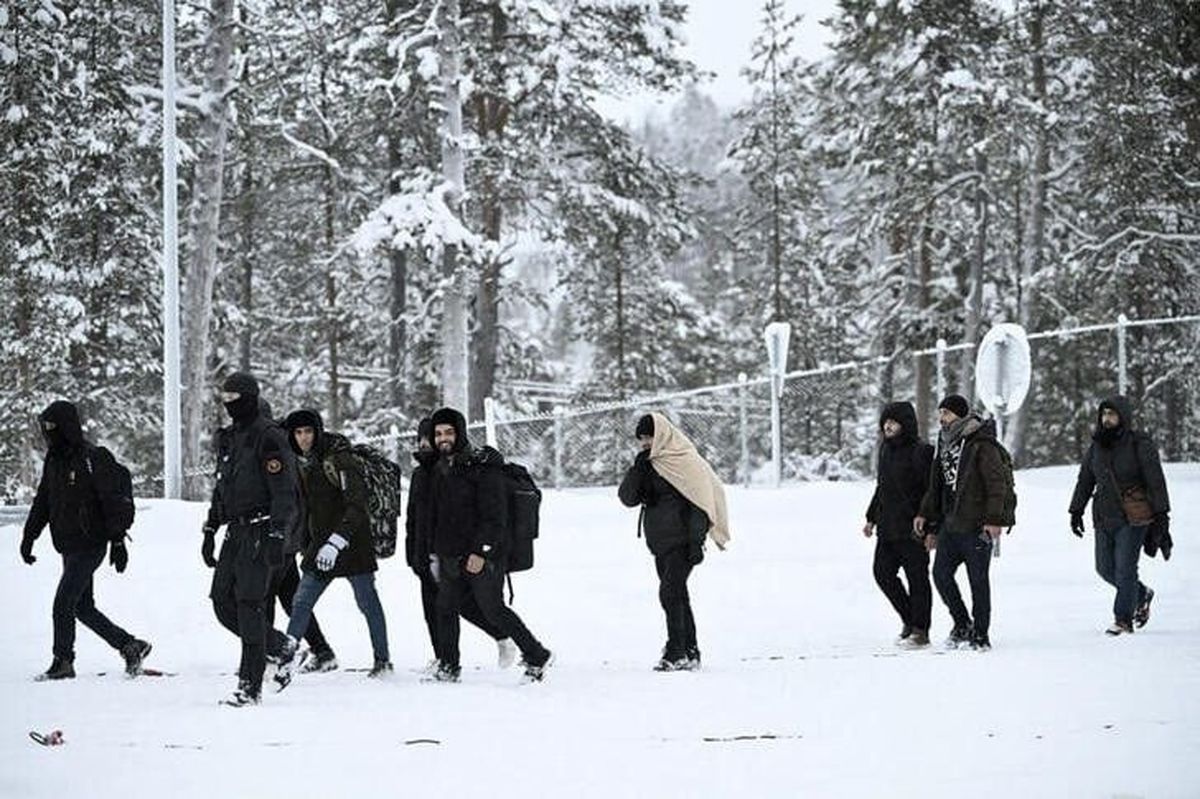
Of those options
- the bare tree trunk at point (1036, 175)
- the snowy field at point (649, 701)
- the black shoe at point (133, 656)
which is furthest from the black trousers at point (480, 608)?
the bare tree trunk at point (1036, 175)

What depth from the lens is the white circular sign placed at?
15.7 meters

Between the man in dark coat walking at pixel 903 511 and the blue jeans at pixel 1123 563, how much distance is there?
1.58m

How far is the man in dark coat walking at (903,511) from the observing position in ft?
36.7

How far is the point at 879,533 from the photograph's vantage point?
1134cm

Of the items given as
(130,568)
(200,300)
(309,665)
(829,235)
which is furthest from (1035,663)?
(829,235)

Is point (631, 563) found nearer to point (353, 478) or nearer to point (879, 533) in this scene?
point (879, 533)

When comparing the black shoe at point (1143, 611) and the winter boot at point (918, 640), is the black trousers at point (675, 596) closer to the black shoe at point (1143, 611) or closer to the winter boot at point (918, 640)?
the winter boot at point (918, 640)

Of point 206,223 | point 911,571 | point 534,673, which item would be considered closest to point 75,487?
point 534,673

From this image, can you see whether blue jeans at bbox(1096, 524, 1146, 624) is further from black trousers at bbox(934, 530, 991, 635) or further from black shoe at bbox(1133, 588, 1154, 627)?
black trousers at bbox(934, 530, 991, 635)

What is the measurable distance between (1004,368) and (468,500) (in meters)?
8.16

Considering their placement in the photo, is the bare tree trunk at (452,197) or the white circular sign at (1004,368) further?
the bare tree trunk at (452,197)

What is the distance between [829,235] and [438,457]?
34503mm

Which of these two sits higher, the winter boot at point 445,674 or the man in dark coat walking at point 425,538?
the man in dark coat walking at point 425,538

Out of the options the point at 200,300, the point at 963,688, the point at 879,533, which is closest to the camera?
the point at 963,688
